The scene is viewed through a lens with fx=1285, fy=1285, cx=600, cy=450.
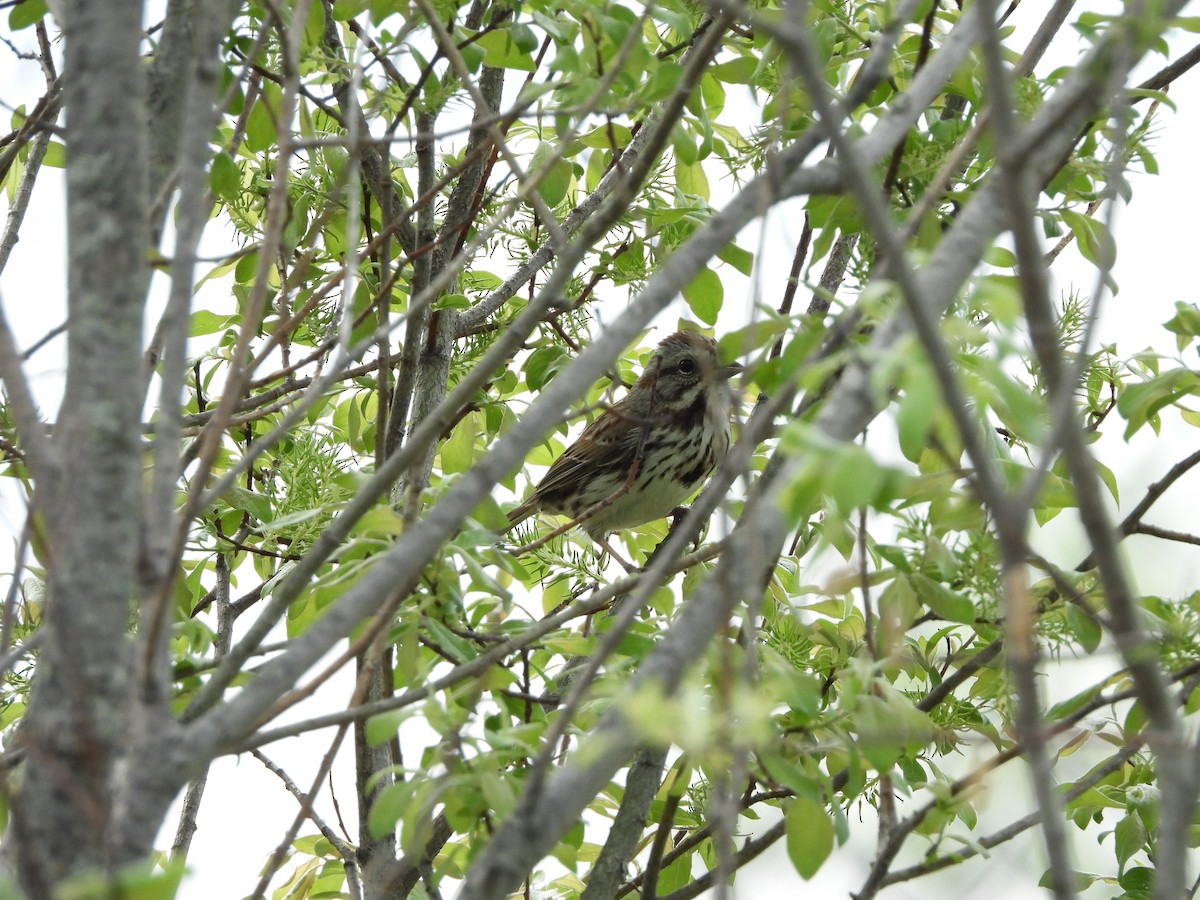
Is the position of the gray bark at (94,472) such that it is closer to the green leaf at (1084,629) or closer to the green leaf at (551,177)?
the green leaf at (551,177)

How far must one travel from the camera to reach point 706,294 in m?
3.47

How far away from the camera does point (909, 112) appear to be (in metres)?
2.34

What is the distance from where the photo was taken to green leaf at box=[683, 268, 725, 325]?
3453mm

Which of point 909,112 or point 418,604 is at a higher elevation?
point 909,112

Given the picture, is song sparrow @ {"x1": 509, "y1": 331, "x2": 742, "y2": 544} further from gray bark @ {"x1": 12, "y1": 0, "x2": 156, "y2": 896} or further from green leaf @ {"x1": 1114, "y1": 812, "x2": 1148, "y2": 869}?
gray bark @ {"x1": 12, "y1": 0, "x2": 156, "y2": 896}

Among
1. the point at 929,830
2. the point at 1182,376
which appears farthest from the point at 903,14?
the point at 929,830

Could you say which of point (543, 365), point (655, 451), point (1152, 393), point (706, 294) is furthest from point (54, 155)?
point (655, 451)

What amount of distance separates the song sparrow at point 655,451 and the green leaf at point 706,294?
97.1 inches

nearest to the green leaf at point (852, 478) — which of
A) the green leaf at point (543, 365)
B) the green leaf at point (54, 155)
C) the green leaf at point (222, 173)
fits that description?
the green leaf at point (222, 173)

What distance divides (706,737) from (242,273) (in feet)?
9.83

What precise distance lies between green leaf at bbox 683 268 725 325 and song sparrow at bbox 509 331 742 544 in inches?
97.1

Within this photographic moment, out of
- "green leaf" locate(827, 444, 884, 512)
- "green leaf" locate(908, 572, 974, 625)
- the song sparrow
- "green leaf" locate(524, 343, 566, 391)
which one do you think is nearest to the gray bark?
"green leaf" locate(827, 444, 884, 512)

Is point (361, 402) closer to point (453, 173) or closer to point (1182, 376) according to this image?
point (453, 173)

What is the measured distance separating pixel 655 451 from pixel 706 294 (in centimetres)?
306
